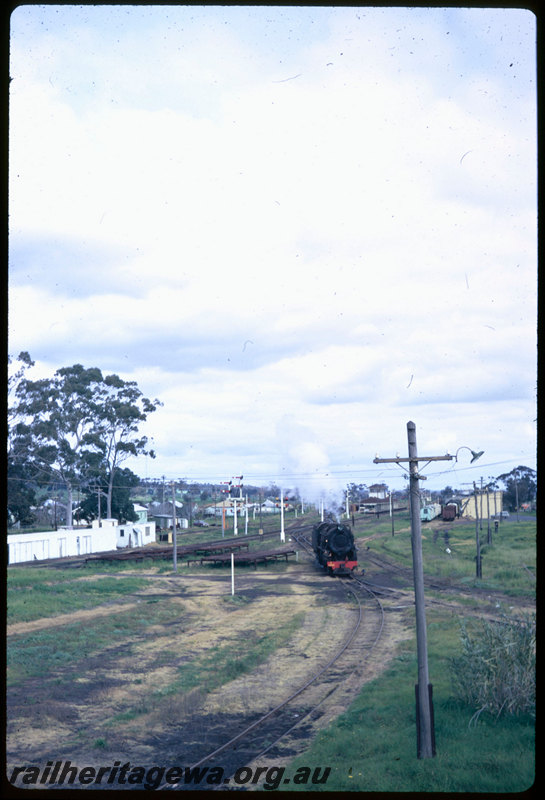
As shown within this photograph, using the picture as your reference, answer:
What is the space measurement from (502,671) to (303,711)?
4.91 m

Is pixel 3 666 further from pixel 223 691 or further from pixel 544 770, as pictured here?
pixel 223 691

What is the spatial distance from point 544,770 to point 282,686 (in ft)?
46.8

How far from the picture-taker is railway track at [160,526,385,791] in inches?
457

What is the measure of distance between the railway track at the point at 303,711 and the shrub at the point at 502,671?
11.2ft

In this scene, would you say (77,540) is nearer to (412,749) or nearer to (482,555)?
(482,555)

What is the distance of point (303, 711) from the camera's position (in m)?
14.5

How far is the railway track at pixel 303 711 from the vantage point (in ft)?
38.1

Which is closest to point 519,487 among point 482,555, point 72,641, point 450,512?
point 450,512

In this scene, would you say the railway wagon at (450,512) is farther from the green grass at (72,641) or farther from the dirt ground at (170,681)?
the green grass at (72,641)

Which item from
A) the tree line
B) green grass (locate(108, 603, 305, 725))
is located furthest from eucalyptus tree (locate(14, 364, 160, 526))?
green grass (locate(108, 603, 305, 725))

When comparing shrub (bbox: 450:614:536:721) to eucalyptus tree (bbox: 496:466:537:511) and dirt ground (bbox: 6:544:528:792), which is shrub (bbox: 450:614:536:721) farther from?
eucalyptus tree (bbox: 496:466:537:511)

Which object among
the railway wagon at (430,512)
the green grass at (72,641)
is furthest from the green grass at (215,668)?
the railway wagon at (430,512)

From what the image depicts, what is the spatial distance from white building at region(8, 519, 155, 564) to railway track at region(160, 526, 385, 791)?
34.3 meters

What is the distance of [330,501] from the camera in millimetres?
70812
